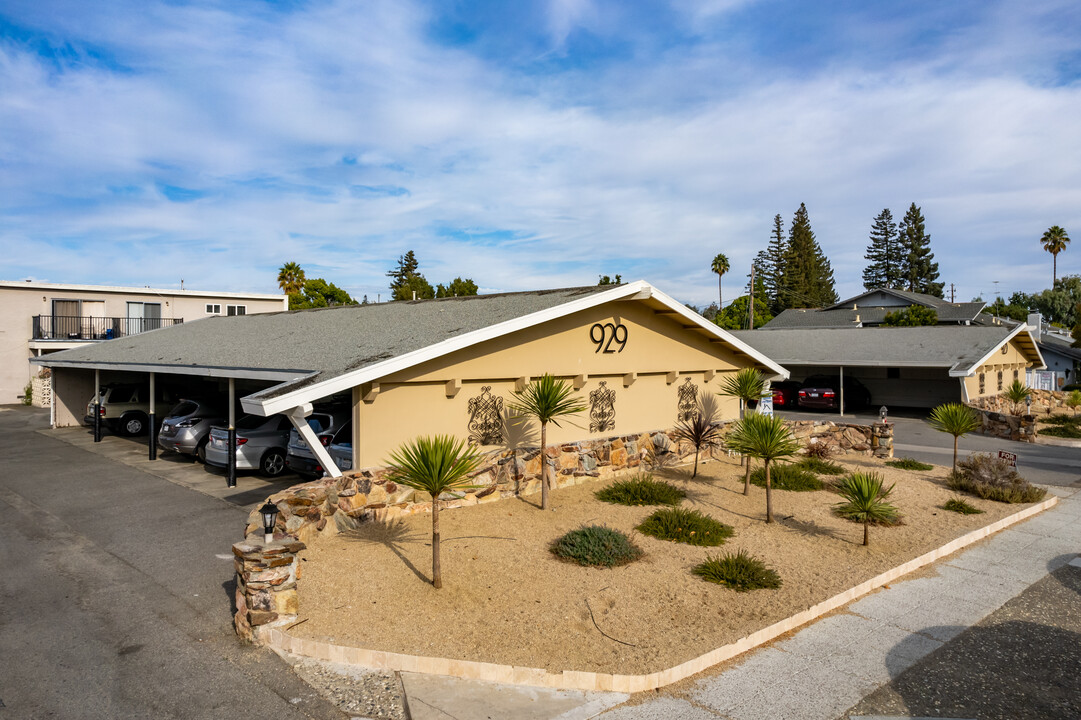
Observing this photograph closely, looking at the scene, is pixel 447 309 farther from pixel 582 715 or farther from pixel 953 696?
pixel 953 696

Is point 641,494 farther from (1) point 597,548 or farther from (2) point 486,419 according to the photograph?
(1) point 597,548

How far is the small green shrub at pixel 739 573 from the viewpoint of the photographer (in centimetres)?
840

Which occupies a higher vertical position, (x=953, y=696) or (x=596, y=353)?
(x=596, y=353)

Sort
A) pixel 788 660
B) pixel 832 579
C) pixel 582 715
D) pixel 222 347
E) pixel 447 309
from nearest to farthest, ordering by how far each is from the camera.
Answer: pixel 582 715
pixel 788 660
pixel 832 579
pixel 447 309
pixel 222 347

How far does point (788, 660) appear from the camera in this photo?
21.7 feet

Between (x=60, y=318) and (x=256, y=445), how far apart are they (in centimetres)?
2810

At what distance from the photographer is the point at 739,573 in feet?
28.1

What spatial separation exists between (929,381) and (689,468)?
21306mm

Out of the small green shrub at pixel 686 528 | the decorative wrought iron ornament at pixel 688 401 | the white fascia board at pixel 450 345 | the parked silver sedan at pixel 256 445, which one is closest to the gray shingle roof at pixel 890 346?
the decorative wrought iron ornament at pixel 688 401

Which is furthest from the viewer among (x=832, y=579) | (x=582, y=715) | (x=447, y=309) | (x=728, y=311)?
(x=728, y=311)

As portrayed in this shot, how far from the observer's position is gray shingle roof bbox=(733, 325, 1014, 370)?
87.8ft

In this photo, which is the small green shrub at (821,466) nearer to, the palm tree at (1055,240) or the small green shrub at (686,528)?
the small green shrub at (686,528)

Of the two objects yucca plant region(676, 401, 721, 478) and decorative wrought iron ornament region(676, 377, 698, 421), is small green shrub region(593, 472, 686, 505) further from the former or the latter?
decorative wrought iron ornament region(676, 377, 698, 421)

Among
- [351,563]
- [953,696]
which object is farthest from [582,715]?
[351,563]
